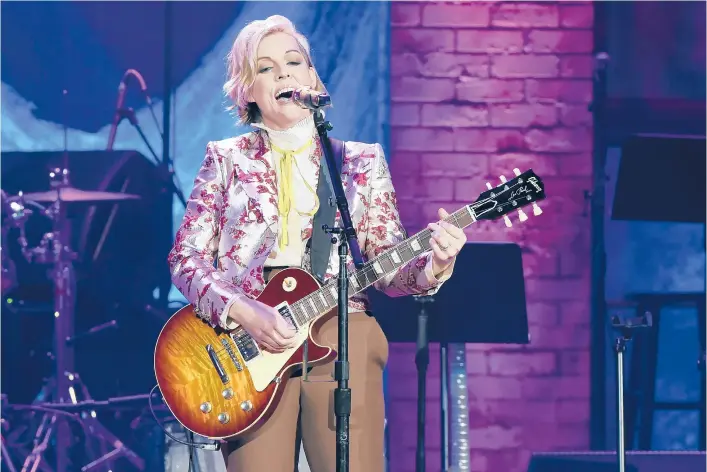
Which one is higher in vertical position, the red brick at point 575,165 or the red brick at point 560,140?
→ the red brick at point 560,140

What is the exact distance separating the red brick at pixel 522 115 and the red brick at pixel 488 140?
4 cm

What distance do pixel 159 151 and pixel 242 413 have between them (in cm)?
225

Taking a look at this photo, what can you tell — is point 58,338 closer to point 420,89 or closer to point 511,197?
point 420,89

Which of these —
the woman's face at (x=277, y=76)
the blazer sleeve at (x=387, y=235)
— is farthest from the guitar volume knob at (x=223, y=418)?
the woman's face at (x=277, y=76)

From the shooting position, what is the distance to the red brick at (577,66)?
4.55 meters

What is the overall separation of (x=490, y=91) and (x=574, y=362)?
1.34m

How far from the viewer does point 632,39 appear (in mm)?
4578

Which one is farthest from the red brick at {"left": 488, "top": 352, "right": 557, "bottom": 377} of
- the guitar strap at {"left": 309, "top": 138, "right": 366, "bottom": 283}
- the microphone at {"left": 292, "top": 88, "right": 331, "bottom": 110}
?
the microphone at {"left": 292, "top": 88, "right": 331, "bottom": 110}

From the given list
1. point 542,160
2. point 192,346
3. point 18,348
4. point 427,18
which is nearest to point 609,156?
point 542,160

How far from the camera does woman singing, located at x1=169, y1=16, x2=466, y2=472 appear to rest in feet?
8.37

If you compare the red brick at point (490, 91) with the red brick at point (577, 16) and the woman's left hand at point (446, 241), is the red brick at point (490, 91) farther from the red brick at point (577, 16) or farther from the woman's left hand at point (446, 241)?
the woman's left hand at point (446, 241)

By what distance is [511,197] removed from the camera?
2.71 m

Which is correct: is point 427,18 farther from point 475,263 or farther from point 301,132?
point 301,132

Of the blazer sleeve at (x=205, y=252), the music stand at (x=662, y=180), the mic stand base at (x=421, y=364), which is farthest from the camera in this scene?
the music stand at (x=662, y=180)
